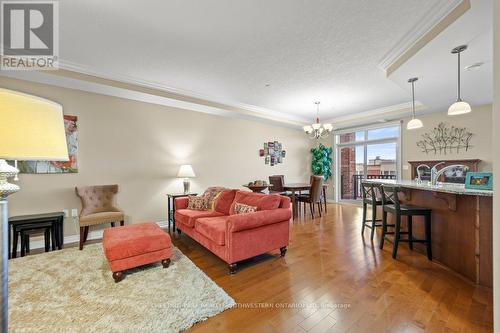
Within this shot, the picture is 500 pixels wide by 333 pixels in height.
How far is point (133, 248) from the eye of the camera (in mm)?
2312

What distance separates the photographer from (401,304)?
6.27ft

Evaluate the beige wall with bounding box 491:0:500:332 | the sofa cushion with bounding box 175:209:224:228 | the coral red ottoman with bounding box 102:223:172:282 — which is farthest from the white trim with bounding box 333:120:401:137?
the coral red ottoman with bounding box 102:223:172:282

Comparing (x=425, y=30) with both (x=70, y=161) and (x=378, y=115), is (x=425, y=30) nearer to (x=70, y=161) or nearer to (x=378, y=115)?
(x=378, y=115)

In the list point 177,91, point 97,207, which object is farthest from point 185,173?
point 177,91

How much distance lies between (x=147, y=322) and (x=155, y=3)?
2.95 metres

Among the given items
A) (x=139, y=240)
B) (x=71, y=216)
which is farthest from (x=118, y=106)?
(x=139, y=240)

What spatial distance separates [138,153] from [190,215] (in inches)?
73.6

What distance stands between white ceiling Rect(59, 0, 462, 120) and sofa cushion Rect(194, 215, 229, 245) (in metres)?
2.35

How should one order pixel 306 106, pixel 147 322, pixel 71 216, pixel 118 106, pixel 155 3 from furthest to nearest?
pixel 306 106 < pixel 118 106 < pixel 71 216 < pixel 155 3 < pixel 147 322

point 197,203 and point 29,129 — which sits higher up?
point 29,129

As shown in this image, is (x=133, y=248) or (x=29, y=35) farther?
(x=29, y=35)

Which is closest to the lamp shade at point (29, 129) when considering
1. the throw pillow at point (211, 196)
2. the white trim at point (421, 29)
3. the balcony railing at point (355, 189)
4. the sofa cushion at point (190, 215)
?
the sofa cushion at point (190, 215)

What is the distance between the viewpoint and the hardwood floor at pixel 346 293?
5.53ft

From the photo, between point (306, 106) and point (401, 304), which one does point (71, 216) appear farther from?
point (306, 106)
